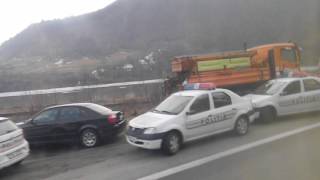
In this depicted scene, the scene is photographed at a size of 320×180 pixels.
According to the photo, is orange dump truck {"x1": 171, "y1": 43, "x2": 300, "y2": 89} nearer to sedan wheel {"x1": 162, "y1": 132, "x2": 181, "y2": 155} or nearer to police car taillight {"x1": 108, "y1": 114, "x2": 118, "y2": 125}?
police car taillight {"x1": 108, "y1": 114, "x2": 118, "y2": 125}

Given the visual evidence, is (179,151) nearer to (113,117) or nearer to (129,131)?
(129,131)

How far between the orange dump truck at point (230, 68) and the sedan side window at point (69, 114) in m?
6.61

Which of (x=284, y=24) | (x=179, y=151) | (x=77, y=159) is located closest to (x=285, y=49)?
(x=179, y=151)

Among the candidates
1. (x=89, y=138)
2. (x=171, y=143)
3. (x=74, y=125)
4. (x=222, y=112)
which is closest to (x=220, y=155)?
(x=171, y=143)

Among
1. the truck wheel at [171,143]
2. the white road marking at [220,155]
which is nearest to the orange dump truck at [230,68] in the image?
the white road marking at [220,155]

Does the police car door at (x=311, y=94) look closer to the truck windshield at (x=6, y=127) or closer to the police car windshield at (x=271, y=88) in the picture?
the police car windshield at (x=271, y=88)

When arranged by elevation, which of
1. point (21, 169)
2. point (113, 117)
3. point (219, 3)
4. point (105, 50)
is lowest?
point (21, 169)

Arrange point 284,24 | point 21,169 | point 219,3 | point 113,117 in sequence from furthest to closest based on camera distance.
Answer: point 219,3
point 284,24
point 113,117
point 21,169

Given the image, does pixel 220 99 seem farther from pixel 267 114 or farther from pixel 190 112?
pixel 267 114

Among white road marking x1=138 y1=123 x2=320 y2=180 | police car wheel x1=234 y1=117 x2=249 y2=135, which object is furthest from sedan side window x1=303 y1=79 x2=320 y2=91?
police car wheel x1=234 y1=117 x2=249 y2=135

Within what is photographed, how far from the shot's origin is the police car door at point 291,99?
1422 cm

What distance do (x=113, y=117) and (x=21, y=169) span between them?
3.06 metres

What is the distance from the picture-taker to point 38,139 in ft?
41.9

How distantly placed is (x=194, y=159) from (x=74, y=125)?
419 centimetres
